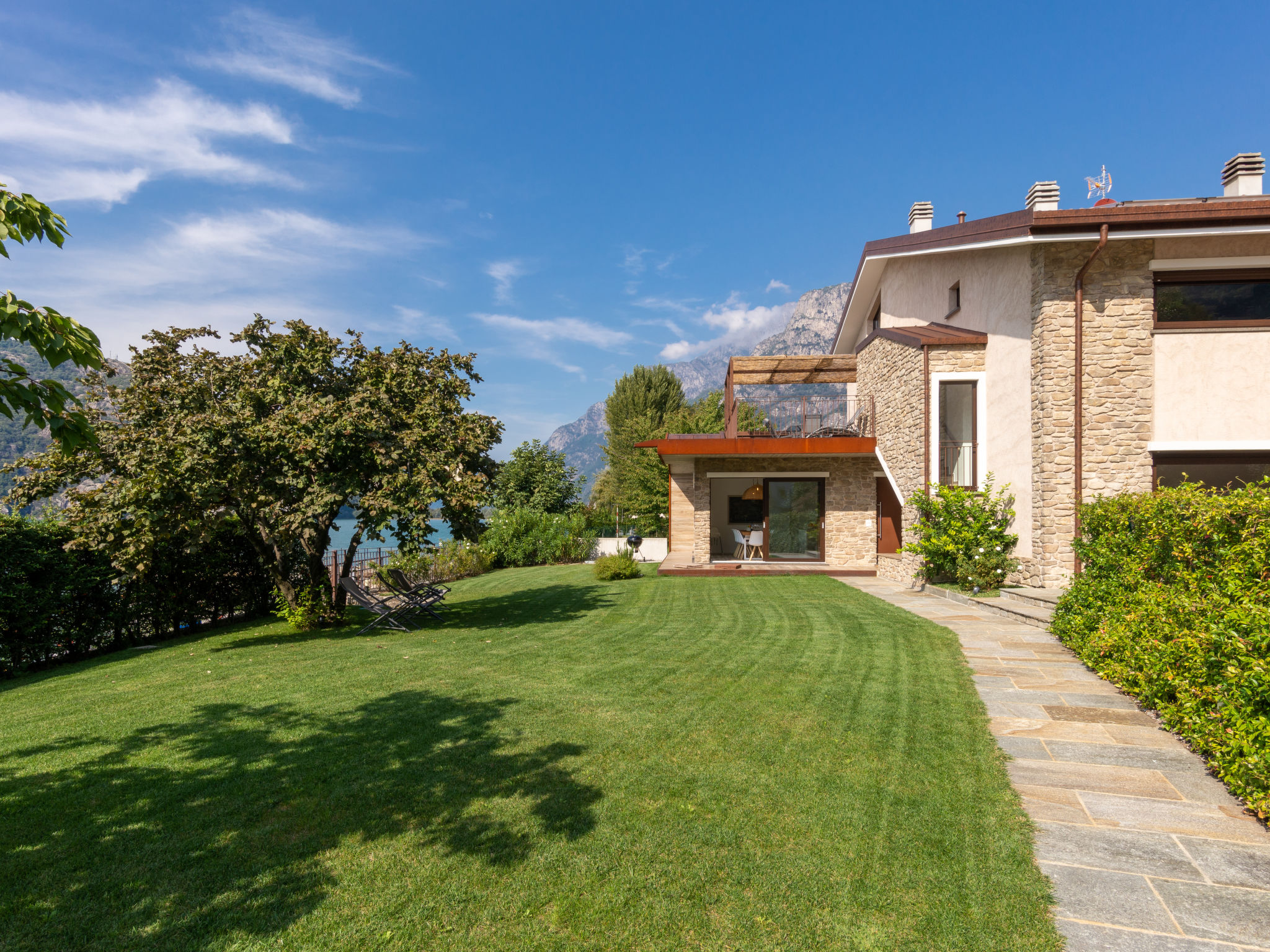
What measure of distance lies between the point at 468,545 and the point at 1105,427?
50.1 ft

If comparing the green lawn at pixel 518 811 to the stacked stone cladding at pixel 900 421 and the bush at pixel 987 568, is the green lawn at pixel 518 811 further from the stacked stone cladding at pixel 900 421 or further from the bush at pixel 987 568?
the stacked stone cladding at pixel 900 421

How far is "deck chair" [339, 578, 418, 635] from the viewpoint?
29.6 ft

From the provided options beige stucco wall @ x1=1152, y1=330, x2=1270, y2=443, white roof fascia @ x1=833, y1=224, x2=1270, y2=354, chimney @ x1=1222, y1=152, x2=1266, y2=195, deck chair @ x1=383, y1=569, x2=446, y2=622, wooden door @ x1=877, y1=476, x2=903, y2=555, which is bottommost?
deck chair @ x1=383, y1=569, x2=446, y2=622

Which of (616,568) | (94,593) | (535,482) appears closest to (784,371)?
(616,568)

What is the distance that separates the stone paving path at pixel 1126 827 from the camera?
260 cm

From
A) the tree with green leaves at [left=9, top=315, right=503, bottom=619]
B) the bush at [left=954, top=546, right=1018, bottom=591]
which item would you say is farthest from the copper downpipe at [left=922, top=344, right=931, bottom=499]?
the tree with green leaves at [left=9, top=315, right=503, bottom=619]

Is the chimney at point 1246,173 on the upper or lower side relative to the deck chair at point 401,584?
upper

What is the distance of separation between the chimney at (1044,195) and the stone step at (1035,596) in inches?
244

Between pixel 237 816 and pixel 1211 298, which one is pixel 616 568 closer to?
pixel 237 816

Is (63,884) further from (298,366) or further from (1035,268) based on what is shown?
(1035,268)

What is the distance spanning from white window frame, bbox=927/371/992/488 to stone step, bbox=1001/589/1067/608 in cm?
245

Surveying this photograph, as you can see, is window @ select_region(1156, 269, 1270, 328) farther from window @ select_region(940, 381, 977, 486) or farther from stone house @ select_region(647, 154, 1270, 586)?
window @ select_region(940, 381, 977, 486)

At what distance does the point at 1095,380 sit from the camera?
9586mm

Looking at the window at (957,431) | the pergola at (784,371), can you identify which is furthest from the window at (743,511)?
the window at (957,431)
